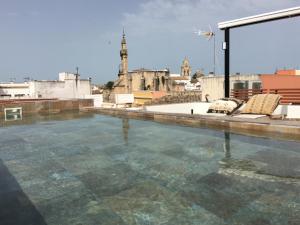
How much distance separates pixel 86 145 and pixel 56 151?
0.78 metres

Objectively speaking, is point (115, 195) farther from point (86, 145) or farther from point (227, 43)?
point (227, 43)

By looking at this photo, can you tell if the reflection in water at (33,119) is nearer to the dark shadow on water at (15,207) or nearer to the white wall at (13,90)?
the dark shadow on water at (15,207)

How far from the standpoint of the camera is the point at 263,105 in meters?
10.0

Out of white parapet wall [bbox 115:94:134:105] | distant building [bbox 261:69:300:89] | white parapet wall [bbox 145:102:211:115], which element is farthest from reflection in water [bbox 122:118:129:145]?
distant building [bbox 261:69:300:89]

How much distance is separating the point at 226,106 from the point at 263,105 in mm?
1804

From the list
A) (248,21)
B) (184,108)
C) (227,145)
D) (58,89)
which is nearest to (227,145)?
(227,145)

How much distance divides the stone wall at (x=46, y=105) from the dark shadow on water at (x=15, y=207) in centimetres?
975

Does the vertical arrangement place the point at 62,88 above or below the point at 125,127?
above

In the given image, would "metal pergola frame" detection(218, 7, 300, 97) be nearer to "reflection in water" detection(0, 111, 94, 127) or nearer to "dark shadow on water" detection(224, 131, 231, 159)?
"dark shadow on water" detection(224, 131, 231, 159)

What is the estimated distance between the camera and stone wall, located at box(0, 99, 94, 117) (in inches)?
511

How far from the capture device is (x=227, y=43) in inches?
519

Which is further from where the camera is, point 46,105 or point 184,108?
point 184,108

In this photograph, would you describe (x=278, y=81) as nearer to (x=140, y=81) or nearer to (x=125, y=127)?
(x=125, y=127)

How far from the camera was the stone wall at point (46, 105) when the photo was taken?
13.0 m
